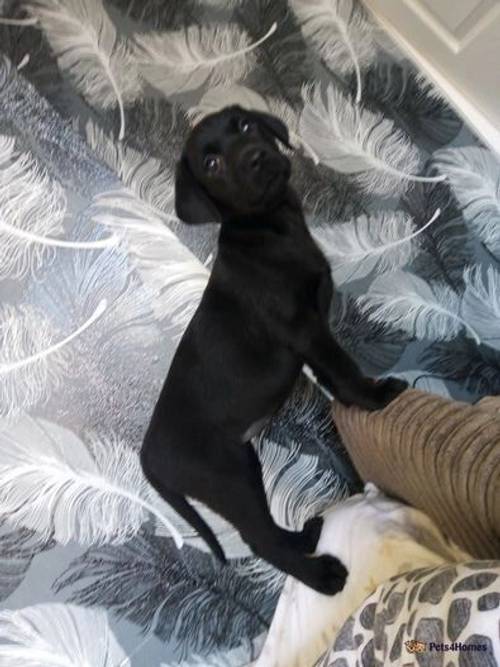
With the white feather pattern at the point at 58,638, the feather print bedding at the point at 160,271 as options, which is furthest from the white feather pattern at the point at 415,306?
the white feather pattern at the point at 58,638

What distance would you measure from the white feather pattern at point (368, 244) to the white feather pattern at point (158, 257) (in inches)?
10.7

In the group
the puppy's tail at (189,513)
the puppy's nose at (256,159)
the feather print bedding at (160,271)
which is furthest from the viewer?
the feather print bedding at (160,271)

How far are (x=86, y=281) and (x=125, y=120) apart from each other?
1.30ft

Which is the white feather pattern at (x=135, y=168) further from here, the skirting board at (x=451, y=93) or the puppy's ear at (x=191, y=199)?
the skirting board at (x=451, y=93)

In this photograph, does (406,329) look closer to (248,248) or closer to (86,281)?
(248,248)

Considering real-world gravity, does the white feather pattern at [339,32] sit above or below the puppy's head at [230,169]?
above

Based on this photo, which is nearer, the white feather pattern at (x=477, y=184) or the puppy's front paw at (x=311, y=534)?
the puppy's front paw at (x=311, y=534)

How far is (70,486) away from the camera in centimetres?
130

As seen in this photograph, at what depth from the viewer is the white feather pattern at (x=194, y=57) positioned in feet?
5.36

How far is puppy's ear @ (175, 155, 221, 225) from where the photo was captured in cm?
110

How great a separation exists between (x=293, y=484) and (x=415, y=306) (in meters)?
0.45

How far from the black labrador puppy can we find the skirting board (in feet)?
2.22

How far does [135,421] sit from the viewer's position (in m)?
1.37

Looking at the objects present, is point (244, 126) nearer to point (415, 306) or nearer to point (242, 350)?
point (242, 350)
